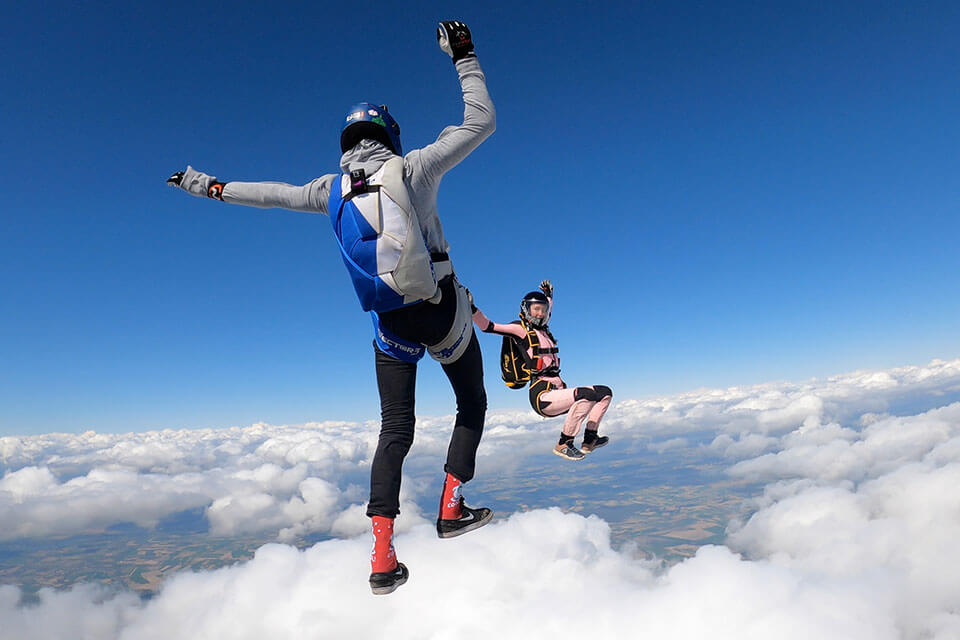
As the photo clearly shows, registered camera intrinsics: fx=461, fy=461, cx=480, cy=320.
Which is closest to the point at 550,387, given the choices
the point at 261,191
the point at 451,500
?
the point at 451,500

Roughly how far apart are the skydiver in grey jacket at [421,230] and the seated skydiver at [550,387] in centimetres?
286

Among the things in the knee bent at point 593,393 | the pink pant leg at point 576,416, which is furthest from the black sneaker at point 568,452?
the knee bent at point 593,393

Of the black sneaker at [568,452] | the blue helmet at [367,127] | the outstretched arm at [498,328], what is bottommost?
the black sneaker at [568,452]

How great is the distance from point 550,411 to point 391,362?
12.7 ft

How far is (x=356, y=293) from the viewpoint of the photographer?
313cm

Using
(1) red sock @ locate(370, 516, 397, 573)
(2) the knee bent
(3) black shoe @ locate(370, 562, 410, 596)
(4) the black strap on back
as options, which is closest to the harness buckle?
(4) the black strap on back

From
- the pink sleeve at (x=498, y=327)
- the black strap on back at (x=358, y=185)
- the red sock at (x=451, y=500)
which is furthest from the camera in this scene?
the pink sleeve at (x=498, y=327)

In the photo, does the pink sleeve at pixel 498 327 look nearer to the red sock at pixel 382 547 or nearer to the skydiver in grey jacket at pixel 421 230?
the skydiver in grey jacket at pixel 421 230

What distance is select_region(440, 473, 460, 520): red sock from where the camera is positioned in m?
3.75

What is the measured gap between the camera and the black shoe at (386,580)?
9.57 feet

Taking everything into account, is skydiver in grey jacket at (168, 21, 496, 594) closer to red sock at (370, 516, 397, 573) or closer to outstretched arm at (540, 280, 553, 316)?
red sock at (370, 516, 397, 573)

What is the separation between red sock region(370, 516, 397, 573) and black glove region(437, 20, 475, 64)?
126 inches

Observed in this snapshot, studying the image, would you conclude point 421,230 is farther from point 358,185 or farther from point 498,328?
point 498,328

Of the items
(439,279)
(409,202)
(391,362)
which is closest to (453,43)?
(409,202)
